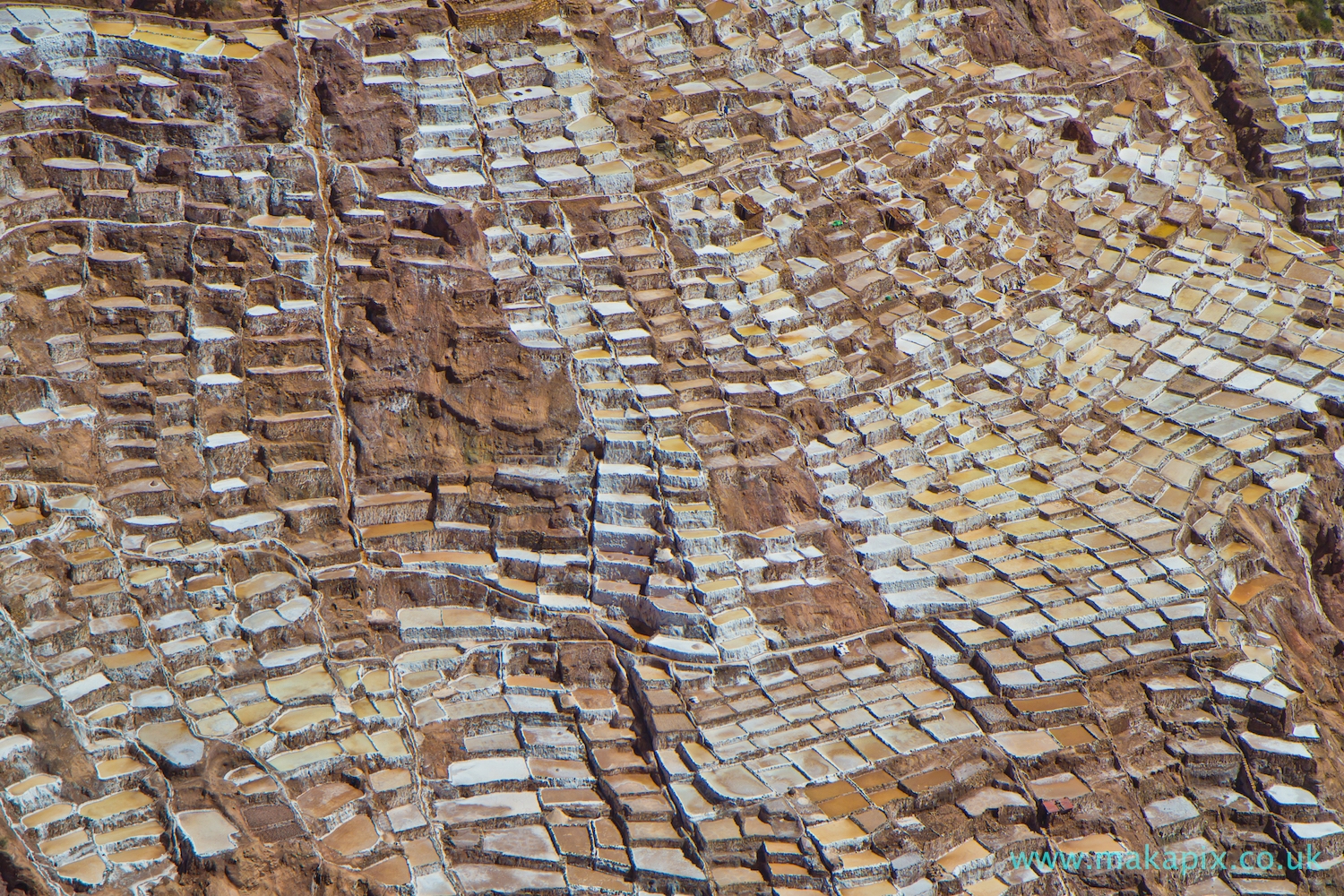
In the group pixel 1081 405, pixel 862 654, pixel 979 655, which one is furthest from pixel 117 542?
pixel 1081 405

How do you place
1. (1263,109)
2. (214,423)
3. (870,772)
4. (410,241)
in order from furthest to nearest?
1. (1263,109)
2. (410,241)
3. (214,423)
4. (870,772)

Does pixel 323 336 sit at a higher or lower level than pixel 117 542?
higher

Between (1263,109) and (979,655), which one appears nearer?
(979,655)

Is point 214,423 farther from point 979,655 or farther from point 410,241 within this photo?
point 979,655

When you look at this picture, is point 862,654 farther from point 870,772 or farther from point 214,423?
→ point 214,423

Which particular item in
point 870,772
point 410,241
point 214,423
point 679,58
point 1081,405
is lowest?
point 870,772

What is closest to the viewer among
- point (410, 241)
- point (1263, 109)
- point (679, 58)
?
point (410, 241)
